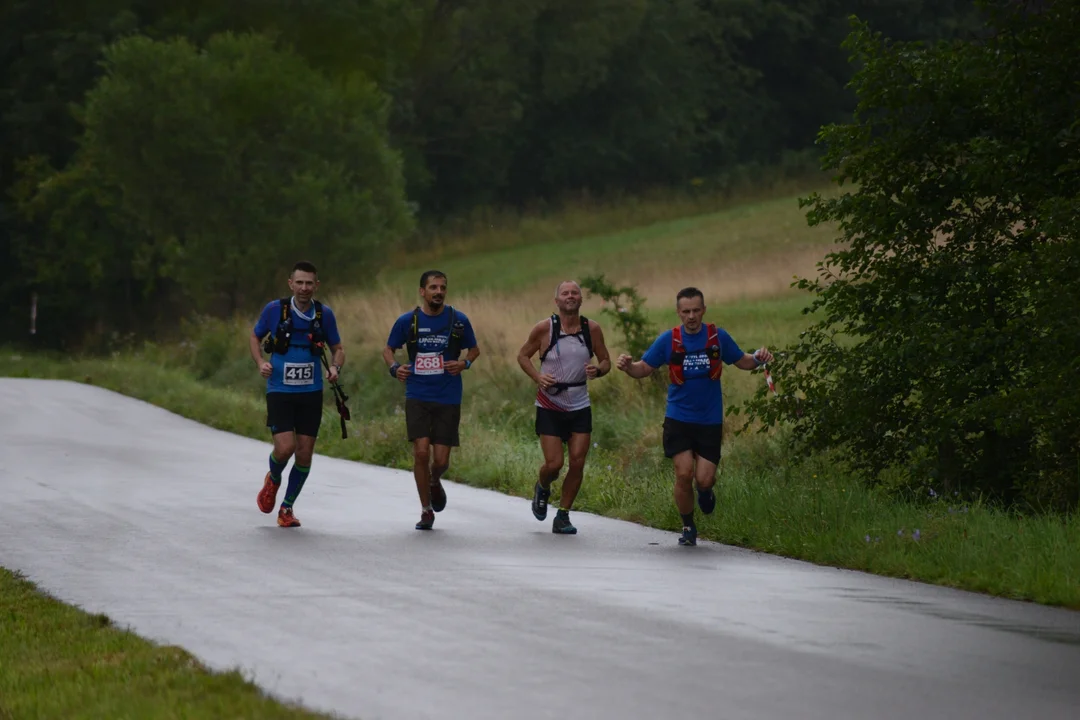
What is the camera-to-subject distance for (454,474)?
19.1 m

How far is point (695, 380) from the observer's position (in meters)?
13.0

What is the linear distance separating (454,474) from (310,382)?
5046 millimetres

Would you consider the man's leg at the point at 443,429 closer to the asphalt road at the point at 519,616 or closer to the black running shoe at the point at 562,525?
the asphalt road at the point at 519,616

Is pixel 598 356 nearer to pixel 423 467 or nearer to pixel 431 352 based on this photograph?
pixel 431 352

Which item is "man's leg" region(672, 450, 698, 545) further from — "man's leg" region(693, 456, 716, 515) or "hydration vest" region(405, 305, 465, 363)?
"hydration vest" region(405, 305, 465, 363)

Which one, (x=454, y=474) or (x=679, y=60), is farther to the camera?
(x=679, y=60)

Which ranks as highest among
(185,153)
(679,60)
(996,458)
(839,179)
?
(679,60)

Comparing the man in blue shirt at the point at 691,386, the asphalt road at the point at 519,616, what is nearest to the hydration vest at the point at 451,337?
the asphalt road at the point at 519,616

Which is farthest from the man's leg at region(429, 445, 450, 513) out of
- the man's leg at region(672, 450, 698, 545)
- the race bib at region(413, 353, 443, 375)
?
the man's leg at region(672, 450, 698, 545)

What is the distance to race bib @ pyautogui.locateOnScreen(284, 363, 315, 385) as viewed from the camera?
46.6ft

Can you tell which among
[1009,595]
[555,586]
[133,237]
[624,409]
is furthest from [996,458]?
[133,237]

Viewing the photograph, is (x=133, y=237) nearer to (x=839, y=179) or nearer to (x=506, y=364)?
(x=506, y=364)

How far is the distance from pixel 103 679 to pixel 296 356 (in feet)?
21.0

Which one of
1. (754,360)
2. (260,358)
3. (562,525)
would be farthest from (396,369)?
(754,360)
